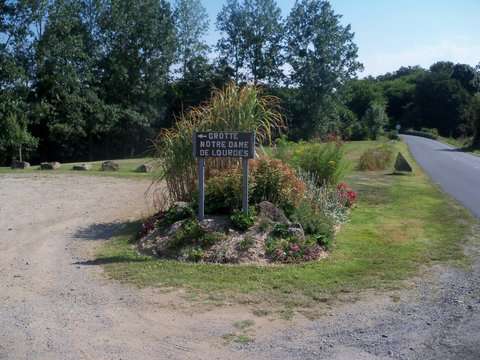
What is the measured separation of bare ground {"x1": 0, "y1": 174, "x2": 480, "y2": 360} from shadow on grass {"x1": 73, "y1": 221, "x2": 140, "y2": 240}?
1.41m

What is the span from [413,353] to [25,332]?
3.28 meters

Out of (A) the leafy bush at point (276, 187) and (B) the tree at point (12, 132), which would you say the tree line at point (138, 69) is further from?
(A) the leafy bush at point (276, 187)

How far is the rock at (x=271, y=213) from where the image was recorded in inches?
311

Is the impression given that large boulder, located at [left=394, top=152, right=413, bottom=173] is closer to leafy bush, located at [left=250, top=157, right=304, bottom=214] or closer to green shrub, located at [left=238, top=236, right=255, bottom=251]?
leafy bush, located at [left=250, top=157, right=304, bottom=214]

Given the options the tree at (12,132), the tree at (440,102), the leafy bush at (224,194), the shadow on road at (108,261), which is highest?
the tree at (440,102)

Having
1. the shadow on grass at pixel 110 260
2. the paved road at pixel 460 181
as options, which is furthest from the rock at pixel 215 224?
Answer: the paved road at pixel 460 181

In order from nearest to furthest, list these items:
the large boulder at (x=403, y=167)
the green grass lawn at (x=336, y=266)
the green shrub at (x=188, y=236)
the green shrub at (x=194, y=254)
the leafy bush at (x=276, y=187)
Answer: the green grass lawn at (x=336, y=266), the green shrub at (x=194, y=254), the green shrub at (x=188, y=236), the leafy bush at (x=276, y=187), the large boulder at (x=403, y=167)

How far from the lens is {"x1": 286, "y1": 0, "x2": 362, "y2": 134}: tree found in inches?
1775

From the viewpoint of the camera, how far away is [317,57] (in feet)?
150

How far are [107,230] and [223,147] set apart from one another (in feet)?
9.40

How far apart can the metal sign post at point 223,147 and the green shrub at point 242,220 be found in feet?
0.29

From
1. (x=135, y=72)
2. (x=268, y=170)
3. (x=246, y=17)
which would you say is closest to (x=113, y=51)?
(x=135, y=72)

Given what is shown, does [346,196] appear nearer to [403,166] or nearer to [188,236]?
[188,236]

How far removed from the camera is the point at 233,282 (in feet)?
20.2
